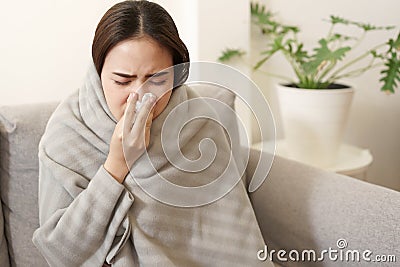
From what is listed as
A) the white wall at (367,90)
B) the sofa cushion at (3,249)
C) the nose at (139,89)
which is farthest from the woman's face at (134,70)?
the white wall at (367,90)

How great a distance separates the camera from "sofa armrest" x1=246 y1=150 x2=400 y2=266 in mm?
1349

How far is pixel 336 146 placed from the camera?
6.74ft

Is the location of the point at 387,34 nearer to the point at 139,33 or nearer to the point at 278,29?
the point at 278,29

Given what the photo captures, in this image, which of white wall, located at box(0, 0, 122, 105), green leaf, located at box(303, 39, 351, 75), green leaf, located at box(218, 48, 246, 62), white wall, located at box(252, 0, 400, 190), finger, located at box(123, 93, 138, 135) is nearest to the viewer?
finger, located at box(123, 93, 138, 135)

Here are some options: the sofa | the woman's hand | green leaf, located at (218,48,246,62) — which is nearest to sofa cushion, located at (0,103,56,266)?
the sofa

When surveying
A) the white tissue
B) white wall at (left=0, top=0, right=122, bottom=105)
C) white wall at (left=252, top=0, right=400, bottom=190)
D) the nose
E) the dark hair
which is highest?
the dark hair

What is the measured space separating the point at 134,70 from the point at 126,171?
0.68 ft

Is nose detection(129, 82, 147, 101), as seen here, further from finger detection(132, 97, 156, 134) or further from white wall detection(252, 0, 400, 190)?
white wall detection(252, 0, 400, 190)

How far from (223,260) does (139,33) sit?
1.69 ft

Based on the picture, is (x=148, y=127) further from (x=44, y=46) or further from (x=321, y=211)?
(x=44, y=46)

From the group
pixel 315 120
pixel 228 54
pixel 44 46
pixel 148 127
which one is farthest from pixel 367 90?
pixel 148 127

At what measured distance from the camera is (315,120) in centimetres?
199

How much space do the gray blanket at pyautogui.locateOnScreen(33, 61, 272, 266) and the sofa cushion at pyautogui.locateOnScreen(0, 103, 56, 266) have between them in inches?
4.6

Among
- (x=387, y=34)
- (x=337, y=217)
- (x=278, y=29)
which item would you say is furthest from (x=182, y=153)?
(x=387, y=34)
